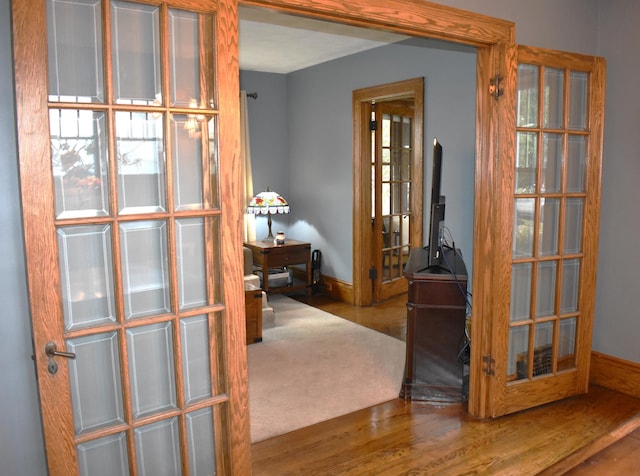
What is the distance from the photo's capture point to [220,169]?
204cm

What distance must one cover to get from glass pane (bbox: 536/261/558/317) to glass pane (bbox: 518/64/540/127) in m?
0.85

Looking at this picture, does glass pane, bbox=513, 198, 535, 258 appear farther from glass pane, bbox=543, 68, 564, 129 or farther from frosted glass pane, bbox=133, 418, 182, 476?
frosted glass pane, bbox=133, 418, 182, 476

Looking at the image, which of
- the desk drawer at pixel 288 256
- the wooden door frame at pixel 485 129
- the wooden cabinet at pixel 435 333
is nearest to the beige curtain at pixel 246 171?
the desk drawer at pixel 288 256

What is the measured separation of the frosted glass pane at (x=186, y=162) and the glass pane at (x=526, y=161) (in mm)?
1866

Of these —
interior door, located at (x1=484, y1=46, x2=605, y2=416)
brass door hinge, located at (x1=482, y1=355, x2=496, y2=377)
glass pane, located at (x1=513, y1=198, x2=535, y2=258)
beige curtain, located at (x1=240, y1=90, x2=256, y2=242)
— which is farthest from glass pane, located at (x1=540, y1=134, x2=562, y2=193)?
beige curtain, located at (x1=240, y1=90, x2=256, y2=242)

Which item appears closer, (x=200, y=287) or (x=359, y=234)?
(x=200, y=287)

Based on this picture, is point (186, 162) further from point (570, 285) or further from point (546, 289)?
point (570, 285)

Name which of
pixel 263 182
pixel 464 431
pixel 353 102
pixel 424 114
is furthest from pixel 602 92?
pixel 263 182

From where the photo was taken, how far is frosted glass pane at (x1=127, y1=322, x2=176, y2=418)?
1.99 meters

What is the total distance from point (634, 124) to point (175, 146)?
112 inches

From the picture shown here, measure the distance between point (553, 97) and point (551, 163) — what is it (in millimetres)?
379

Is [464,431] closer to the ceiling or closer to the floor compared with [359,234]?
closer to the floor

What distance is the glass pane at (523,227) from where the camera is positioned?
121 inches

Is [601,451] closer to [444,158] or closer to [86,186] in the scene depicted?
[86,186]
